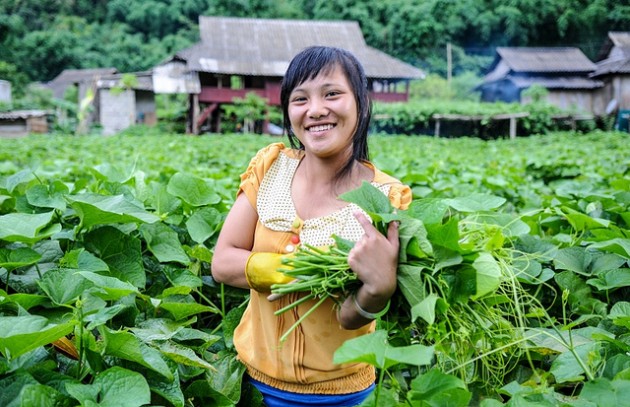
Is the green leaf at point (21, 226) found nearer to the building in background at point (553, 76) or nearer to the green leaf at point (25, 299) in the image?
the green leaf at point (25, 299)

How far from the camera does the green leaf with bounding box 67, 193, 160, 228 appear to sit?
1328 mm

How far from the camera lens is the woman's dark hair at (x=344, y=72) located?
1433mm

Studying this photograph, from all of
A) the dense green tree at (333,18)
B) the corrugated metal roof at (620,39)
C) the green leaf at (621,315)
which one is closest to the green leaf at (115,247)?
the green leaf at (621,315)

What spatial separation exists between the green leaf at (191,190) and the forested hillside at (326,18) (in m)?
40.3

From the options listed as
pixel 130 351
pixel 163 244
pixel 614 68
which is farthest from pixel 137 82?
pixel 130 351

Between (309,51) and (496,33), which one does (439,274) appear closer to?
(309,51)

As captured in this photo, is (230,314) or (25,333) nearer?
(25,333)

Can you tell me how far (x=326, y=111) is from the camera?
1411 mm

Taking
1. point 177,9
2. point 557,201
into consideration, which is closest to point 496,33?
point 177,9

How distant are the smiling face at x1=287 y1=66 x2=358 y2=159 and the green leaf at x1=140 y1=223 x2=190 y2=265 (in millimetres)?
489

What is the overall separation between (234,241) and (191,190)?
1.70ft

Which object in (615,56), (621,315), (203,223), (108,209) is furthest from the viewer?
(615,56)

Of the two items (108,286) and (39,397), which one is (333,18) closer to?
(108,286)

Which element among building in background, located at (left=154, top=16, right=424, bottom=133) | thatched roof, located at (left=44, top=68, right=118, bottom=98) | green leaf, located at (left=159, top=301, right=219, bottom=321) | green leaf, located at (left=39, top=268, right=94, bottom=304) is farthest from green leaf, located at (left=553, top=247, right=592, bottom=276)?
thatched roof, located at (left=44, top=68, right=118, bottom=98)
